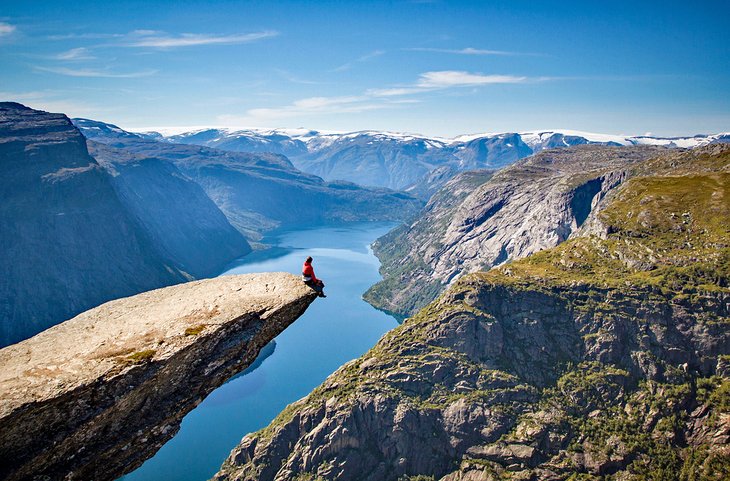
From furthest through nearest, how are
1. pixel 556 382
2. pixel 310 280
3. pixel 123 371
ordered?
1. pixel 556 382
2. pixel 310 280
3. pixel 123 371

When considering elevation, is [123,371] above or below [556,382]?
above

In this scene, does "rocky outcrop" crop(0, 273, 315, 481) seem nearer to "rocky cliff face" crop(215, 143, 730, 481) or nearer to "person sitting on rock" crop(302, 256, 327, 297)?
"person sitting on rock" crop(302, 256, 327, 297)

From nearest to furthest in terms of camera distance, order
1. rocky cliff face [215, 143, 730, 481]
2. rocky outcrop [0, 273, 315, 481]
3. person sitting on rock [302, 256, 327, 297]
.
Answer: rocky outcrop [0, 273, 315, 481]
person sitting on rock [302, 256, 327, 297]
rocky cliff face [215, 143, 730, 481]

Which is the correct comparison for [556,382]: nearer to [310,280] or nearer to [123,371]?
[310,280]

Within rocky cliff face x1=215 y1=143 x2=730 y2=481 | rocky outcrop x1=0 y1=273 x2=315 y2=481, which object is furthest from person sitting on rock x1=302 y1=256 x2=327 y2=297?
rocky cliff face x1=215 y1=143 x2=730 y2=481

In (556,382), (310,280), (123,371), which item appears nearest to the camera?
(123,371)

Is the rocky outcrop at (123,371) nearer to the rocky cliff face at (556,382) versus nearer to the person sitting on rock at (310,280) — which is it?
the person sitting on rock at (310,280)

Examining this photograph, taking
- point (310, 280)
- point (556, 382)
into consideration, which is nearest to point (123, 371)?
point (310, 280)
